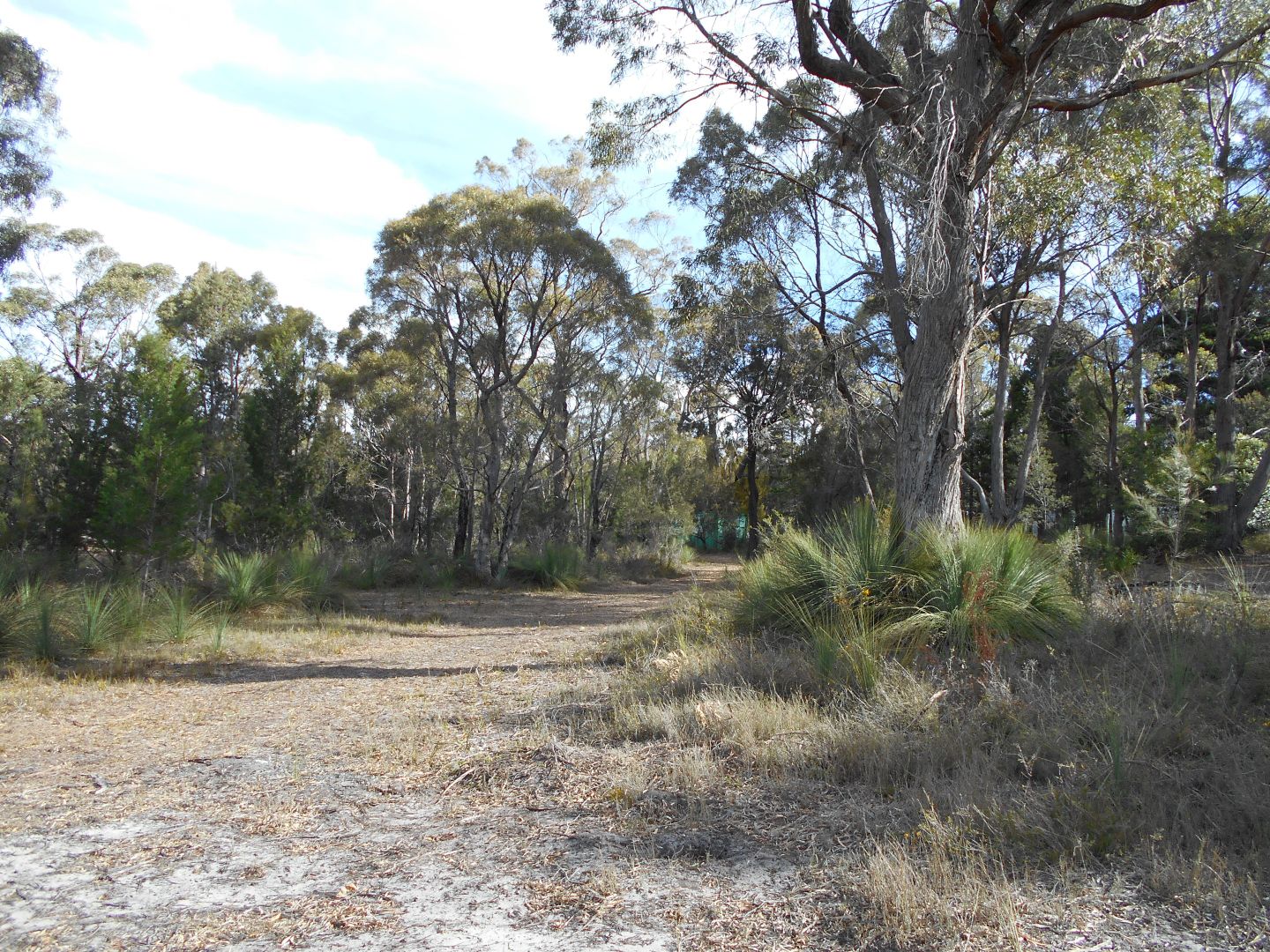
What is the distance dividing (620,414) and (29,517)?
1645 centimetres

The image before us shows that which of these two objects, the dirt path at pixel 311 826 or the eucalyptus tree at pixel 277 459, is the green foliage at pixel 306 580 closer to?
the eucalyptus tree at pixel 277 459

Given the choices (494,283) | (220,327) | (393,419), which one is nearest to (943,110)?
(494,283)

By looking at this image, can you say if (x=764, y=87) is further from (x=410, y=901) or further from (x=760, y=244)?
(x=410, y=901)

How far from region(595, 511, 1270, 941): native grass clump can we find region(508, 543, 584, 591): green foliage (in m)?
12.0

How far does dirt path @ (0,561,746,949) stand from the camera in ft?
9.71

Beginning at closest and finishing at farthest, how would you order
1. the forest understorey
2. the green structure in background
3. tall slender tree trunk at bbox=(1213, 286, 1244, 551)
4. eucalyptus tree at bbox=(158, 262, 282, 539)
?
the forest understorey → tall slender tree trunk at bbox=(1213, 286, 1244, 551) → eucalyptus tree at bbox=(158, 262, 282, 539) → the green structure in background

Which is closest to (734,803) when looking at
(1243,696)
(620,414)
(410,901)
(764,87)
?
(410,901)

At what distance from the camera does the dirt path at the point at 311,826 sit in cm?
296

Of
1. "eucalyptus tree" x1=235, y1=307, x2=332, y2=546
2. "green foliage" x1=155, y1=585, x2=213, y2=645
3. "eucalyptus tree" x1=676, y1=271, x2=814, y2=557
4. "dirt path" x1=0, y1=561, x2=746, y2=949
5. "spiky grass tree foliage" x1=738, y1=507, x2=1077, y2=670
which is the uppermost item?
"eucalyptus tree" x1=676, y1=271, x2=814, y2=557

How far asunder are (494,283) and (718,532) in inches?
966

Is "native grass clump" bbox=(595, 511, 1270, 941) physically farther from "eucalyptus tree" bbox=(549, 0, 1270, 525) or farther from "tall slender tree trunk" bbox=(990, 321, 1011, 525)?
"tall slender tree trunk" bbox=(990, 321, 1011, 525)

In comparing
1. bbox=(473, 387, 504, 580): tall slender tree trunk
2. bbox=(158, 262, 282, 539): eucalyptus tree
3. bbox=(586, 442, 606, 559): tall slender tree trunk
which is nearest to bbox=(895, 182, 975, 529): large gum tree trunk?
bbox=(473, 387, 504, 580): tall slender tree trunk

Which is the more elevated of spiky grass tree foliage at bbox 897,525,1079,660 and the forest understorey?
spiky grass tree foliage at bbox 897,525,1079,660

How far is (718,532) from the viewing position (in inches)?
1660
